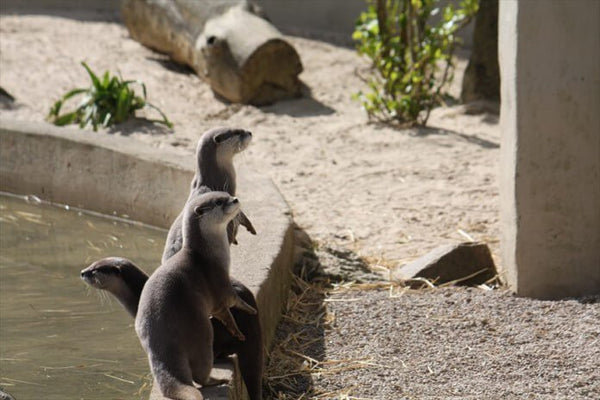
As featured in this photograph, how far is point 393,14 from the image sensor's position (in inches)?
353

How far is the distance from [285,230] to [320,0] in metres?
6.88

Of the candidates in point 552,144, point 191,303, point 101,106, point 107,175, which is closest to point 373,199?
point 107,175

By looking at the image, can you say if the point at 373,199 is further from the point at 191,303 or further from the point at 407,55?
the point at 191,303

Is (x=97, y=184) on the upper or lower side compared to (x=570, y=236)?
lower

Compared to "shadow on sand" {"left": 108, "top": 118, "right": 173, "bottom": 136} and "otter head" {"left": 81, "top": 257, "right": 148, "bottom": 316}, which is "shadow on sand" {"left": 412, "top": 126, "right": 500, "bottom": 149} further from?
"otter head" {"left": 81, "top": 257, "right": 148, "bottom": 316}

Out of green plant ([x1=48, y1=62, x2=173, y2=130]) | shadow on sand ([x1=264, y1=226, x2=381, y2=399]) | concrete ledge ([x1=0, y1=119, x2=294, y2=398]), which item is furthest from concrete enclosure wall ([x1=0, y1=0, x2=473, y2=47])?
shadow on sand ([x1=264, y1=226, x2=381, y2=399])

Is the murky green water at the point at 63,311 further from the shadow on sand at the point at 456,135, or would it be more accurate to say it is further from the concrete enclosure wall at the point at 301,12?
the concrete enclosure wall at the point at 301,12

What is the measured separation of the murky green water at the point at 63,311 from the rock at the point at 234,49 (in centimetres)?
251

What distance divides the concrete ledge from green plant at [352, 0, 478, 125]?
2275mm

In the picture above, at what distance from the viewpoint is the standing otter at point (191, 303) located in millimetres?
3297

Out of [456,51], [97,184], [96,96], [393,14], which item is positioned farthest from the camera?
[456,51]

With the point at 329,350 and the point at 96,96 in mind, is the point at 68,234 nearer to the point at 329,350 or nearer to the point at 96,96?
the point at 96,96

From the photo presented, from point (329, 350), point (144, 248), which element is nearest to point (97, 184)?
point (144, 248)

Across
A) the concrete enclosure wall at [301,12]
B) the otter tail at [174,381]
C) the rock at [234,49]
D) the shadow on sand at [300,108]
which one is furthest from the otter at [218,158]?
the concrete enclosure wall at [301,12]
